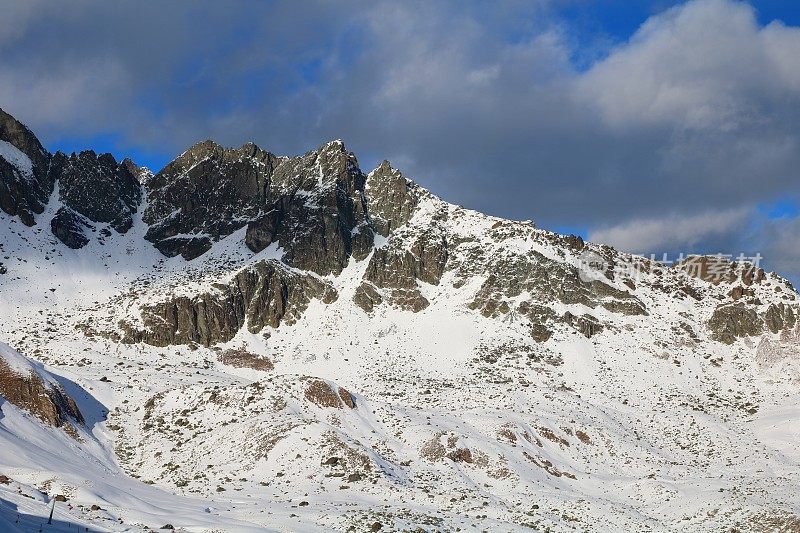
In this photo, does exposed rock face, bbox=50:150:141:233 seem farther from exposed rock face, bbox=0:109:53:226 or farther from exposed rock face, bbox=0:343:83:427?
exposed rock face, bbox=0:343:83:427

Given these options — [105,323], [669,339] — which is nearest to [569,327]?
[669,339]

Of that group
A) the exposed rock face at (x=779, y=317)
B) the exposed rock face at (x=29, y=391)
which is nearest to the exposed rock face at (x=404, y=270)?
the exposed rock face at (x=779, y=317)

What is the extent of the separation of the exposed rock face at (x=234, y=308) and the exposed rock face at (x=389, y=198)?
20189 millimetres

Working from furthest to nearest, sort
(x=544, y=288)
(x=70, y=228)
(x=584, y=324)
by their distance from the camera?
1. (x=70, y=228)
2. (x=544, y=288)
3. (x=584, y=324)

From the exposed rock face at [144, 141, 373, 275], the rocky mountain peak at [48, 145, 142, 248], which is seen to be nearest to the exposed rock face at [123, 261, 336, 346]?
the exposed rock face at [144, 141, 373, 275]

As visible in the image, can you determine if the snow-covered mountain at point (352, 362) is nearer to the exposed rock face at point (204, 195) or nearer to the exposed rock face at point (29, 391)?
the exposed rock face at point (29, 391)

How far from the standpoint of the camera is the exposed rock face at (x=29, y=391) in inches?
1725

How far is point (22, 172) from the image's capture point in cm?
10512

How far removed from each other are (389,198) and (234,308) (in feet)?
126

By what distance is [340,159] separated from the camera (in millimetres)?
117375

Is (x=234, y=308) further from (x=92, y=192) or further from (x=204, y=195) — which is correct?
(x=92, y=192)

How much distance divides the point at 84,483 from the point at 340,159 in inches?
3585

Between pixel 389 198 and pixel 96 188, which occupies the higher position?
pixel 389 198

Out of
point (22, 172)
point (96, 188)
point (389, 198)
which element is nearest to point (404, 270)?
point (389, 198)
